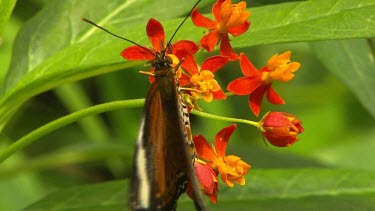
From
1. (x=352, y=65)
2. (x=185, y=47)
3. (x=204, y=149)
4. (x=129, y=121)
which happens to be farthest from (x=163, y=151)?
(x=129, y=121)

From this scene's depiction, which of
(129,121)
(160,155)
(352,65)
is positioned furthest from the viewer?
(129,121)

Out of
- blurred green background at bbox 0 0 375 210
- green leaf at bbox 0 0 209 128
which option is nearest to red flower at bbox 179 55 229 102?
green leaf at bbox 0 0 209 128

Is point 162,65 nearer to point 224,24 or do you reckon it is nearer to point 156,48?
point 156,48

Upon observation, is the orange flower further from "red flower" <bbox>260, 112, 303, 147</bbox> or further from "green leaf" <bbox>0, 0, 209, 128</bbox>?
"green leaf" <bbox>0, 0, 209, 128</bbox>

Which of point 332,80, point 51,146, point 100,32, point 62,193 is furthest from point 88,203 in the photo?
point 332,80

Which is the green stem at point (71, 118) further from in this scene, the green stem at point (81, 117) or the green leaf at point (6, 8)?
the green leaf at point (6, 8)

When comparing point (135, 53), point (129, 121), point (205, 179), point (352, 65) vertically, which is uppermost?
point (129, 121)

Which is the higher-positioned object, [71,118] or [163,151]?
[71,118]
